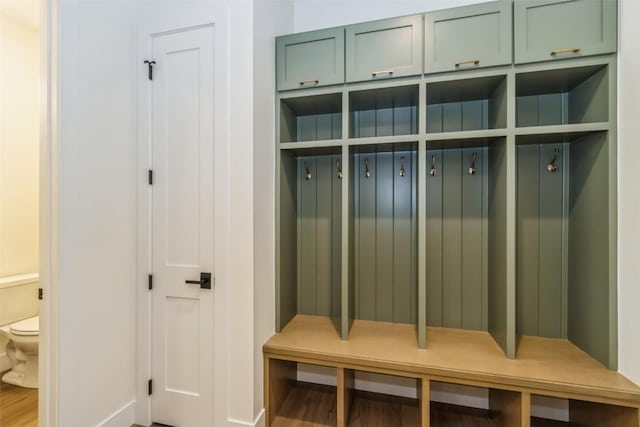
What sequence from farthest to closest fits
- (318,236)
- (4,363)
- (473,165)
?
(4,363), (318,236), (473,165)

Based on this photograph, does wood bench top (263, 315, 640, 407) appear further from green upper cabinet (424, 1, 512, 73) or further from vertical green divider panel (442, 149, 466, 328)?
green upper cabinet (424, 1, 512, 73)

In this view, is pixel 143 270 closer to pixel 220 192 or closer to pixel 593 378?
pixel 220 192

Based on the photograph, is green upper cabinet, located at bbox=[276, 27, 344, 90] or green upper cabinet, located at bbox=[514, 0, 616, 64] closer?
green upper cabinet, located at bbox=[514, 0, 616, 64]

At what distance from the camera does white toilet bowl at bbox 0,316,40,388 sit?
2158 millimetres

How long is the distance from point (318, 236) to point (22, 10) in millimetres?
3191

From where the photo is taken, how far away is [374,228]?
7.25 ft

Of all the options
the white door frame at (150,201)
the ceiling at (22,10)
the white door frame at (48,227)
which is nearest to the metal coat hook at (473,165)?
the white door frame at (150,201)

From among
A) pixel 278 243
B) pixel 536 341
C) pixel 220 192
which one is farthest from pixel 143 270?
pixel 536 341

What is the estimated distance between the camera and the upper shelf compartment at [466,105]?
5.80 ft

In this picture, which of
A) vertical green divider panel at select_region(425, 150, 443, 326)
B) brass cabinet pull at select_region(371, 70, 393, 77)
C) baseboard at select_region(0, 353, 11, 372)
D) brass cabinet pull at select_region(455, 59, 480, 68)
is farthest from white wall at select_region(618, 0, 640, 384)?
baseboard at select_region(0, 353, 11, 372)

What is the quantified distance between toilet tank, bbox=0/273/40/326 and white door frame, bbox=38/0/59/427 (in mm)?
1207

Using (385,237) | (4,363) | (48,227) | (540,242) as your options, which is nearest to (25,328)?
(4,363)

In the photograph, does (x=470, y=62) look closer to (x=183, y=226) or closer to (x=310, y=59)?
(x=310, y=59)

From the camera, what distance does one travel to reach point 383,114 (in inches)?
86.2
